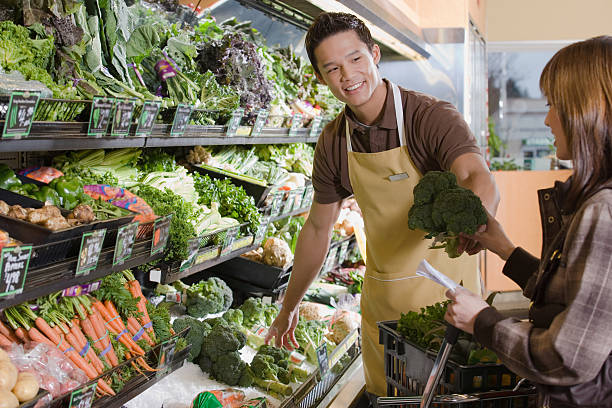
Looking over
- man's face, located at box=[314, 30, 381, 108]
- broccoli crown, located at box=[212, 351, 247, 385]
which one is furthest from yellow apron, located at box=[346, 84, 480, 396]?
broccoli crown, located at box=[212, 351, 247, 385]

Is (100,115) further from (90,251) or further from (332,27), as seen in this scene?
(332,27)

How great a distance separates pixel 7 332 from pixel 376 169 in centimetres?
149

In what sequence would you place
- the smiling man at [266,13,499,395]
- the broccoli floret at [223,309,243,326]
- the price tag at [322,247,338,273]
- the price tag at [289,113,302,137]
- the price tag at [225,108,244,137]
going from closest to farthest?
the smiling man at [266,13,499,395] → the price tag at [225,108,244,137] → the broccoli floret at [223,309,243,326] → the price tag at [289,113,302,137] → the price tag at [322,247,338,273]

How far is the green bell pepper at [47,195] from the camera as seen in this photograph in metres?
2.04

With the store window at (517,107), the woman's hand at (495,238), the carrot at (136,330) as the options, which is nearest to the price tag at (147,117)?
the carrot at (136,330)

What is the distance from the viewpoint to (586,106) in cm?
130

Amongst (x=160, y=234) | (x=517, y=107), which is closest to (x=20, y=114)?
(x=160, y=234)

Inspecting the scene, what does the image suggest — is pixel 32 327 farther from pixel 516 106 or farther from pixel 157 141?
pixel 516 106

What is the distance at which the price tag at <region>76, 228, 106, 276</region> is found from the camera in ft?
Result: 5.74

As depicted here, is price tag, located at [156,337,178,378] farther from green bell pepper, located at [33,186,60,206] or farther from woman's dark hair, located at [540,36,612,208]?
woman's dark hair, located at [540,36,612,208]

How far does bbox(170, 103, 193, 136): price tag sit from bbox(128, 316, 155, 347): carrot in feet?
2.45

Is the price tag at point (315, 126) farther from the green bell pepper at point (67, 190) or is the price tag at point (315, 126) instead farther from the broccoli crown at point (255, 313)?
the green bell pepper at point (67, 190)

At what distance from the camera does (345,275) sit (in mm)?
4473

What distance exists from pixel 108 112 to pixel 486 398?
1.44m
